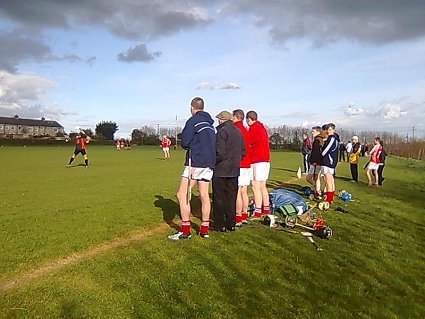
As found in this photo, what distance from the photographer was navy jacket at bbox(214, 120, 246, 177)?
7780 mm

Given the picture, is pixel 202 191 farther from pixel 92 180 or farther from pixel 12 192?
pixel 92 180

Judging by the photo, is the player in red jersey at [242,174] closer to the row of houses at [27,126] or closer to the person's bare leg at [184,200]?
the person's bare leg at [184,200]

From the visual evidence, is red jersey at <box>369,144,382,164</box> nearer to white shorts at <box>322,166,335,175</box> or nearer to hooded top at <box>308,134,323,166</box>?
hooded top at <box>308,134,323,166</box>

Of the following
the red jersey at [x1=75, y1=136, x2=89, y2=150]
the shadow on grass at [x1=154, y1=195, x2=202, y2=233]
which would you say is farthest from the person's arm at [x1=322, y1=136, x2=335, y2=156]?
the red jersey at [x1=75, y1=136, x2=89, y2=150]

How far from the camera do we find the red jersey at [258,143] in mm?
8930

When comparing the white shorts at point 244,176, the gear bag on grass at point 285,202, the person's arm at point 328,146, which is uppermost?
the person's arm at point 328,146

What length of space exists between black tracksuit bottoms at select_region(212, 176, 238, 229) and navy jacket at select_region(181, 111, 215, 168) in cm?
80

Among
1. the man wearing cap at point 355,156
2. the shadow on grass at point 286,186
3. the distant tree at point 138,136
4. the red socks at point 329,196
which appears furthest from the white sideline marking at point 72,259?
the distant tree at point 138,136

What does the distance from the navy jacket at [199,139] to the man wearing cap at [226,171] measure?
0.59 m

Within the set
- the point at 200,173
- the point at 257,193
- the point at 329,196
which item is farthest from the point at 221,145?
the point at 329,196

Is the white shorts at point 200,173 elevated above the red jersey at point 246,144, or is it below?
below

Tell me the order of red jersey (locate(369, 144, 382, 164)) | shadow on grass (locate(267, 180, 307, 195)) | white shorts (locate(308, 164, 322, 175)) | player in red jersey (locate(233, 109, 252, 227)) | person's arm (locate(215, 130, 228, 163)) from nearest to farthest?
person's arm (locate(215, 130, 228, 163)) → player in red jersey (locate(233, 109, 252, 227)) → white shorts (locate(308, 164, 322, 175)) → shadow on grass (locate(267, 180, 307, 195)) → red jersey (locate(369, 144, 382, 164))

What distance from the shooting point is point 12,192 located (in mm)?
13578

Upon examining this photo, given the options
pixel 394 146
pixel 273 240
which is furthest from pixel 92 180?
pixel 394 146
